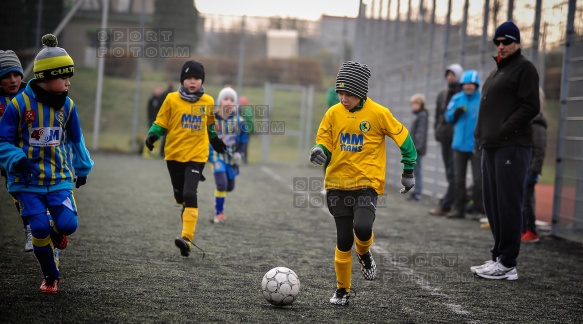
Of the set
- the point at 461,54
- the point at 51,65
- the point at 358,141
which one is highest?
the point at 461,54

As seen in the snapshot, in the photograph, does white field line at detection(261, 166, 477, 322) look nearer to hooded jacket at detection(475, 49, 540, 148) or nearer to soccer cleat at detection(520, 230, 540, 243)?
hooded jacket at detection(475, 49, 540, 148)

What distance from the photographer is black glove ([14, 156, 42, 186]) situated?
5.29m

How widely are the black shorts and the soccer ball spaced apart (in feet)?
2.16

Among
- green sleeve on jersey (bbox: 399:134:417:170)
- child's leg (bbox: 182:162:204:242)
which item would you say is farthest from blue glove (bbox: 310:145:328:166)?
child's leg (bbox: 182:162:204:242)

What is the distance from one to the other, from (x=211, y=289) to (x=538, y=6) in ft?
25.8

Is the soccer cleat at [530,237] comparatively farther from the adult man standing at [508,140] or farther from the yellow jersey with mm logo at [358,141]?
the yellow jersey with mm logo at [358,141]

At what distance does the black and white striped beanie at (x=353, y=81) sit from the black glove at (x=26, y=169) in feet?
7.74

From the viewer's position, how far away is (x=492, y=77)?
7621mm

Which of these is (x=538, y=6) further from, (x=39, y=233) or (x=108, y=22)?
(x=108, y=22)

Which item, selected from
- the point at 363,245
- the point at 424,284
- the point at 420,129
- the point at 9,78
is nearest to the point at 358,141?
the point at 363,245

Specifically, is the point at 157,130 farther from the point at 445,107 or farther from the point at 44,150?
the point at 445,107

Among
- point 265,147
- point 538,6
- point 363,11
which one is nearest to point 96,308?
point 538,6

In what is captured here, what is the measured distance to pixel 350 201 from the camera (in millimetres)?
5883

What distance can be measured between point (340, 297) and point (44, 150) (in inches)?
98.6
